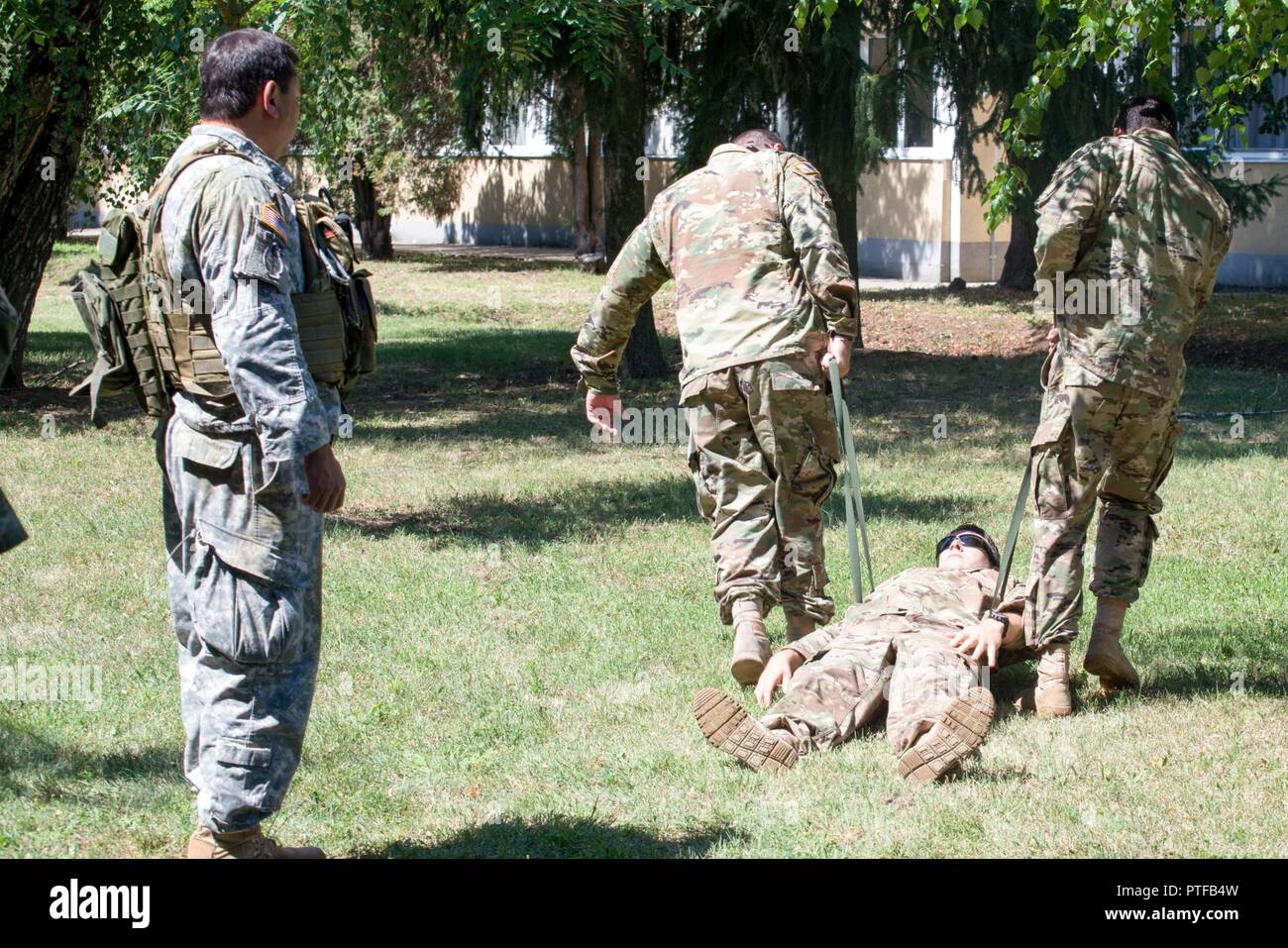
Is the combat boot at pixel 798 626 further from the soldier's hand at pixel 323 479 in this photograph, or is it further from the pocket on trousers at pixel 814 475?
the soldier's hand at pixel 323 479

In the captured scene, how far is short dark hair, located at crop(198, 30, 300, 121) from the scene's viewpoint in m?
3.78

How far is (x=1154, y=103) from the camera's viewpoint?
572 cm

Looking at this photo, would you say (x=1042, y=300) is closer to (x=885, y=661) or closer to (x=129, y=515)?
(x=885, y=661)

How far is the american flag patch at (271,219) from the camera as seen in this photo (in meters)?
3.65

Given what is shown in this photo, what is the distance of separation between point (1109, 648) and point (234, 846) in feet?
11.1

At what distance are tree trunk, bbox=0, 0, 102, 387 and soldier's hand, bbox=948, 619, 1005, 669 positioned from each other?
33.3 ft

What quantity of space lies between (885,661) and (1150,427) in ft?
4.38

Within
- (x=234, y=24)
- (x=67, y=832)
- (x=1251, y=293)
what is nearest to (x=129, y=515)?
(x=234, y=24)

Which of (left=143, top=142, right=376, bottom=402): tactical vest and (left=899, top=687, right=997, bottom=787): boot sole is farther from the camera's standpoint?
(left=899, top=687, right=997, bottom=787): boot sole

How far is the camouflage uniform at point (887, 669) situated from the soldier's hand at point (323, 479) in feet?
6.48

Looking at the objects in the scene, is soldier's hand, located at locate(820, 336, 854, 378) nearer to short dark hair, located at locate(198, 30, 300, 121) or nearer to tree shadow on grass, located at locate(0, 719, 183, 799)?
short dark hair, located at locate(198, 30, 300, 121)

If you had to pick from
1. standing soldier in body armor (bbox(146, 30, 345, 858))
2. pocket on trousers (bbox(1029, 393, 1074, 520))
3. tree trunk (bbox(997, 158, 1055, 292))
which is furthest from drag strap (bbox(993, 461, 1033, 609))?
tree trunk (bbox(997, 158, 1055, 292))

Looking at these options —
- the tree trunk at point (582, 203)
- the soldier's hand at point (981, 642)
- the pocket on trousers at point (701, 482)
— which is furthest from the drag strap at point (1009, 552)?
the tree trunk at point (582, 203)

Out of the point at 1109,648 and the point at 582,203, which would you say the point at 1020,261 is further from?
the point at 1109,648
